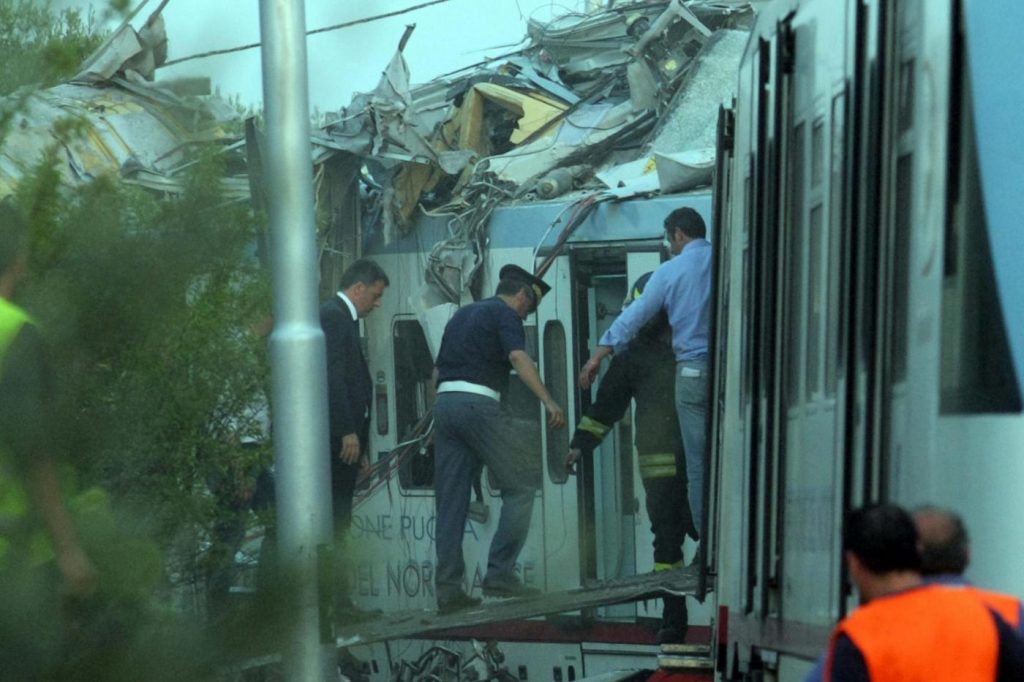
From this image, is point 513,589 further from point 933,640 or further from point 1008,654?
point 1008,654

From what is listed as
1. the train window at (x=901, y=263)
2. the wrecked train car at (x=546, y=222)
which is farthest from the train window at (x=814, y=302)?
the wrecked train car at (x=546, y=222)

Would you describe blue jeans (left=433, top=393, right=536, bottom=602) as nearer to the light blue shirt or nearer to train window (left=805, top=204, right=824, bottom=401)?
the light blue shirt

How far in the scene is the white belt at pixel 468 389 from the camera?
9188mm

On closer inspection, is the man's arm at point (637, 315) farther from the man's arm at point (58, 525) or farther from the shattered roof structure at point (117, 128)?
the man's arm at point (58, 525)

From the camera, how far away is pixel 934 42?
10.5ft

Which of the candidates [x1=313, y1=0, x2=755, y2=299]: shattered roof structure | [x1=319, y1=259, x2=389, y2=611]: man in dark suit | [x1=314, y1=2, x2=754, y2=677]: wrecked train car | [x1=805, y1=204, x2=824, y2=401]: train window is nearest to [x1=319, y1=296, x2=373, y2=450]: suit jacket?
[x1=319, y1=259, x2=389, y2=611]: man in dark suit

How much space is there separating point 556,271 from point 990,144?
708cm

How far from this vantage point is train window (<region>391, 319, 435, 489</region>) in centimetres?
1100

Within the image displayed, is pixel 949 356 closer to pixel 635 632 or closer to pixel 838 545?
pixel 838 545

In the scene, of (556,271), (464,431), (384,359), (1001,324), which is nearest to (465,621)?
(464,431)

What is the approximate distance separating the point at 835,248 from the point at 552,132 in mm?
8643

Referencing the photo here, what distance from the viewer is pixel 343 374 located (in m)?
9.21

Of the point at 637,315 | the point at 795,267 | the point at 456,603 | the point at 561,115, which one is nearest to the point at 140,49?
the point at 795,267

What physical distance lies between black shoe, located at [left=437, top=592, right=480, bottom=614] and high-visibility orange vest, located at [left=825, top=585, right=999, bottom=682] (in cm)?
475
